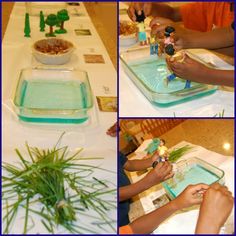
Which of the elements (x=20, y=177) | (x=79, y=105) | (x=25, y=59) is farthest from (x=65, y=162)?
(x=25, y=59)

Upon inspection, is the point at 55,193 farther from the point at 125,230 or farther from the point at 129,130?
the point at 129,130

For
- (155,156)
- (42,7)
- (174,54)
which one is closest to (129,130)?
(155,156)

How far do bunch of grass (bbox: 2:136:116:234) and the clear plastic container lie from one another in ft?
3.17

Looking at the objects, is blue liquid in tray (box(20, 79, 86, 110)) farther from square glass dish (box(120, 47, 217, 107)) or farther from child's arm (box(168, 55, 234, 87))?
child's arm (box(168, 55, 234, 87))

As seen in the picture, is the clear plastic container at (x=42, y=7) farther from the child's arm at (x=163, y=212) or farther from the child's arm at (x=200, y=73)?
the child's arm at (x=163, y=212)

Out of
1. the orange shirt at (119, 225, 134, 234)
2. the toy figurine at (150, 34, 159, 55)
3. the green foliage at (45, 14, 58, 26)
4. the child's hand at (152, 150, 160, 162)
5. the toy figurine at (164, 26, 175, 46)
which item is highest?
the toy figurine at (164, 26, 175, 46)

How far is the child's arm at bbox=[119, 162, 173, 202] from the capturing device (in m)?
0.71

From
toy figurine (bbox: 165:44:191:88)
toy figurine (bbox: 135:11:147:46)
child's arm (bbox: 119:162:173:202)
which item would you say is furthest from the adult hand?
toy figurine (bbox: 135:11:147:46)

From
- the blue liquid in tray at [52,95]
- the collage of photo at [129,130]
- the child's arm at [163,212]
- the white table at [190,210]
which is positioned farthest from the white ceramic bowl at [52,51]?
the child's arm at [163,212]

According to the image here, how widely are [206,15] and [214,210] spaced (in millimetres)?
612

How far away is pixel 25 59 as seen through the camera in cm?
115

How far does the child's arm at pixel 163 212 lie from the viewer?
63 cm

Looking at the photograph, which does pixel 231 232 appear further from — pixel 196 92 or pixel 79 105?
pixel 79 105

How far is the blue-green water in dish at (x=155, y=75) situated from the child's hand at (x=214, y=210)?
317 mm
